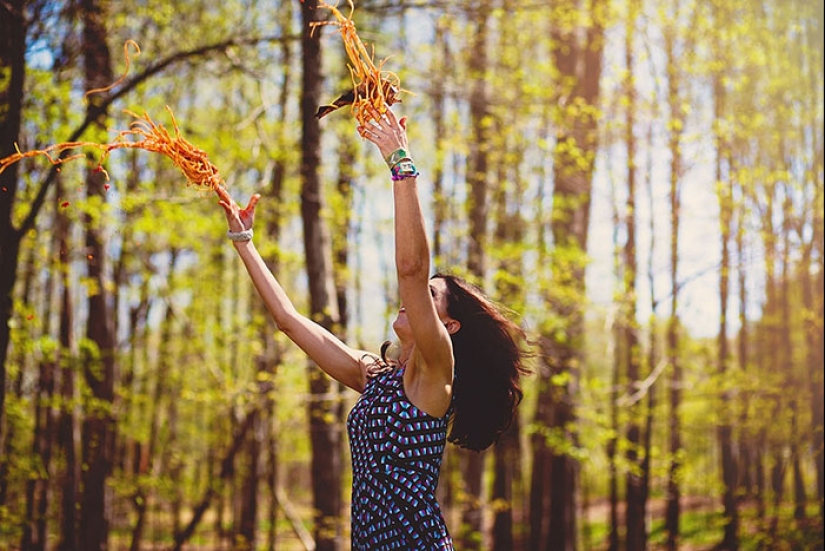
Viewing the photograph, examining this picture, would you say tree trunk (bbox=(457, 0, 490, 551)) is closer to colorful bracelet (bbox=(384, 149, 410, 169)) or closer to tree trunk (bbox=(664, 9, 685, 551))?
tree trunk (bbox=(664, 9, 685, 551))

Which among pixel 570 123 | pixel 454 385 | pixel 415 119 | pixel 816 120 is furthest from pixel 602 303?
pixel 454 385

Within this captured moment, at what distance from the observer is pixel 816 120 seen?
1120 cm

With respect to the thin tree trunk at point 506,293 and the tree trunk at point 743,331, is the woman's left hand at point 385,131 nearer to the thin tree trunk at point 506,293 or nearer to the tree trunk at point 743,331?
the thin tree trunk at point 506,293

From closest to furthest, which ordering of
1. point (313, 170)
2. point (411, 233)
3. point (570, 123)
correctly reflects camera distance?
point (411, 233), point (313, 170), point (570, 123)

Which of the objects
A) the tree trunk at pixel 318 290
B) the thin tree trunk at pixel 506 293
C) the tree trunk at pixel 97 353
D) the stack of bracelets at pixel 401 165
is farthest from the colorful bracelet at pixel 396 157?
the thin tree trunk at pixel 506 293

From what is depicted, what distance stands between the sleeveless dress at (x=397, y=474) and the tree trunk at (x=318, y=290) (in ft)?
16.5

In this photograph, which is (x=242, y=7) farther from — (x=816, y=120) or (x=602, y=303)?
(x=816, y=120)

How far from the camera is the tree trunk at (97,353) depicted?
7797 mm

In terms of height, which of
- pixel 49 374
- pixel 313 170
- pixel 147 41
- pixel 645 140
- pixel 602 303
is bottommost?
pixel 49 374

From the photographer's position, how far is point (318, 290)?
784 cm

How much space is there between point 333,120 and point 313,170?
4319mm

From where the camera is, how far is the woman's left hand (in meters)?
2.51

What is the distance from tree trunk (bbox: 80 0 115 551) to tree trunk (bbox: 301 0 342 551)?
1740mm

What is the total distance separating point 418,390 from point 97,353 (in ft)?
21.1
